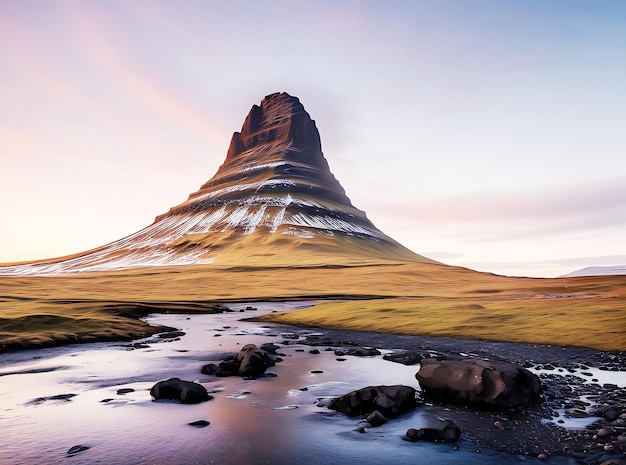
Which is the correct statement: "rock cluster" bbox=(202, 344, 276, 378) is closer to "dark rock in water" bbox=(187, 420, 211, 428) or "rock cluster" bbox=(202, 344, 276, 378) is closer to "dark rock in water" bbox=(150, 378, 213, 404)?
"dark rock in water" bbox=(150, 378, 213, 404)

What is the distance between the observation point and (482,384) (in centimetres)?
2098

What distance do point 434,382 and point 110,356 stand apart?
26.8 m

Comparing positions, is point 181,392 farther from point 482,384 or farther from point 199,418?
point 482,384

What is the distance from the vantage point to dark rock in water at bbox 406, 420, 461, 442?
55.9 ft

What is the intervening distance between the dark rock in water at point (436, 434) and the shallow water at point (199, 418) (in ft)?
1.42

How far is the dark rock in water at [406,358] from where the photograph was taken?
31969 millimetres

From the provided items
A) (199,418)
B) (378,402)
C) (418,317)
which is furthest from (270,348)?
(418,317)

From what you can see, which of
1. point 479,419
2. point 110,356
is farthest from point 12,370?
point 479,419

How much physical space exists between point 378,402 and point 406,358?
42.5ft

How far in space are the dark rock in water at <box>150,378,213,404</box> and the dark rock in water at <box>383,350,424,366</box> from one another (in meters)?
15.1

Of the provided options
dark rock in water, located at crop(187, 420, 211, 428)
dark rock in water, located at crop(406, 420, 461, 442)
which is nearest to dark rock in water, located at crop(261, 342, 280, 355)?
dark rock in water, located at crop(187, 420, 211, 428)

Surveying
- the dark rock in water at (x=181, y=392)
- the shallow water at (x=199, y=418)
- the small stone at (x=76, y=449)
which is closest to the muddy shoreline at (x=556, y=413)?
the shallow water at (x=199, y=418)

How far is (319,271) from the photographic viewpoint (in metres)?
161

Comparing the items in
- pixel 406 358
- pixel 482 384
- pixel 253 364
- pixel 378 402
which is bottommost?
pixel 406 358
